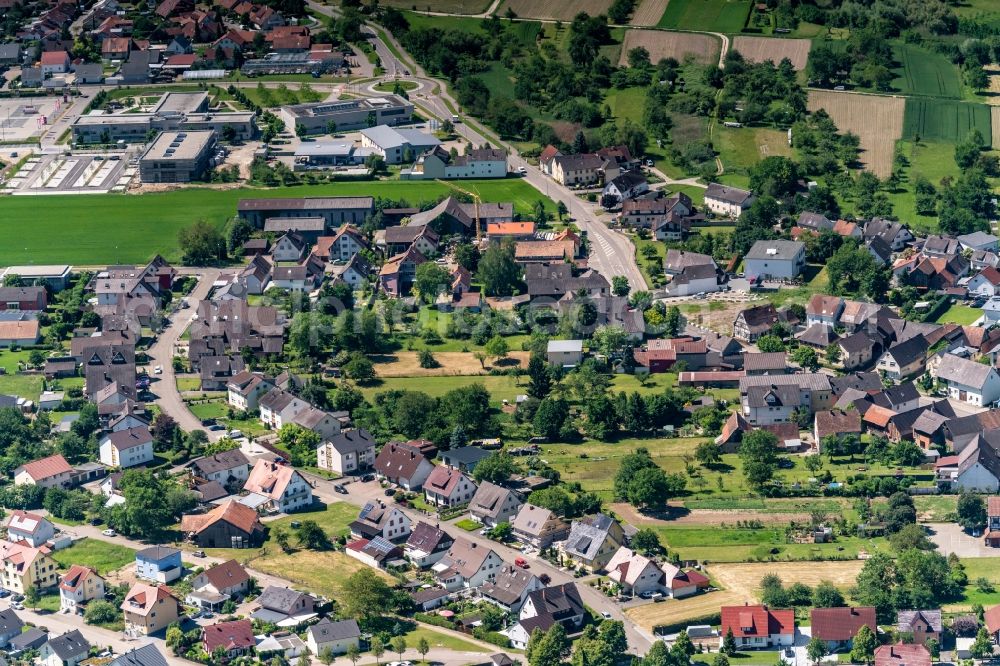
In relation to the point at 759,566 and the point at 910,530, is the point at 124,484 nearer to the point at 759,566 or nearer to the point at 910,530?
the point at 759,566

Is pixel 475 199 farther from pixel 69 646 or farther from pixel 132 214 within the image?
pixel 69 646

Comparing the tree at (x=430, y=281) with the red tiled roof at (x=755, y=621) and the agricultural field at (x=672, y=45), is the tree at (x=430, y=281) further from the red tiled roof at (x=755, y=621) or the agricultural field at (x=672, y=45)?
the agricultural field at (x=672, y=45)

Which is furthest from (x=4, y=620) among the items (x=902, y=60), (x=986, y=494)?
(x=902, y=60)

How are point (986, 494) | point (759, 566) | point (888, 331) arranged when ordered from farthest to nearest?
point (888, 331)
point (986, 494)
point (759, 566)

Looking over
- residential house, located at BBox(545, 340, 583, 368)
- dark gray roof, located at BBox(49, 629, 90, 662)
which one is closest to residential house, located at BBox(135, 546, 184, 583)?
dark gray roof, located at BBox(49, 629, 90, 662)

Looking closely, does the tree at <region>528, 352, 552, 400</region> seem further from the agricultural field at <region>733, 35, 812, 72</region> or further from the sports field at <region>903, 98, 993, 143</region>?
the agricultural field at <region>733, 35, 812, 72</region>

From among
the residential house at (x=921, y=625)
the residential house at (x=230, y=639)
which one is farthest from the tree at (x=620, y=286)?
the residential house at (x=230, y=639)
